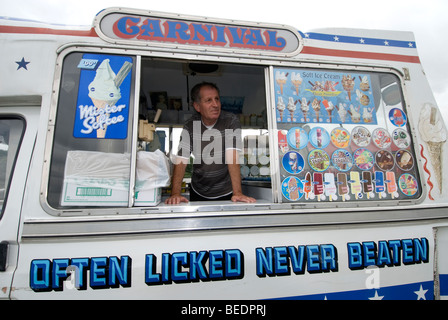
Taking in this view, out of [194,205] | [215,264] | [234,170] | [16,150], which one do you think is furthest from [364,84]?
[16,150]

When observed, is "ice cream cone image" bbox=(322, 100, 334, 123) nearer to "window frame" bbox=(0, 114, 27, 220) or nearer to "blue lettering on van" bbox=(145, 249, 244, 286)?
"blue lettering on van" bbox=(145, 249, 244, 286)

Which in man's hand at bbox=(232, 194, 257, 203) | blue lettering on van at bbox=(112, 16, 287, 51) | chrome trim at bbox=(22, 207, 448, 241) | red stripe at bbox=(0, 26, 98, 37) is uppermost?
blue lettering on van at bbox=(112, 16, 287, 51)

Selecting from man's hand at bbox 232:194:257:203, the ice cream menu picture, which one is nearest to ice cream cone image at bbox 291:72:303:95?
the ice cream menu picture

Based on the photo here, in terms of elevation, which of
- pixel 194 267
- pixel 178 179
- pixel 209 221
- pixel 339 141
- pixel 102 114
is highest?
pixel 102 114

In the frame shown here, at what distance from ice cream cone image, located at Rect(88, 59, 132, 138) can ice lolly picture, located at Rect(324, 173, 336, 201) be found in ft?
5.44

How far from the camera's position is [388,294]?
1587 millimetres

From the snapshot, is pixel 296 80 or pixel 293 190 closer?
pixel 293 190

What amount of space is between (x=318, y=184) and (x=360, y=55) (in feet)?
3.83

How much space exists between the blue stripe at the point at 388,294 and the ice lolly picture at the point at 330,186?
65cm

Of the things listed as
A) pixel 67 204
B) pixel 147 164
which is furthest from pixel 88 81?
pixel 67 204

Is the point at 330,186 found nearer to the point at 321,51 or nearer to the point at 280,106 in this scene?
the point at 280,106

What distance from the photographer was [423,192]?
1780 mm

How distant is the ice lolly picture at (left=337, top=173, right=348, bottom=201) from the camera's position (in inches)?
67.8
